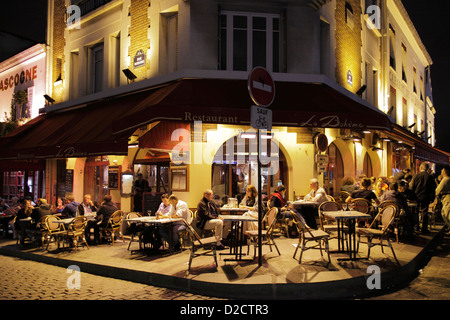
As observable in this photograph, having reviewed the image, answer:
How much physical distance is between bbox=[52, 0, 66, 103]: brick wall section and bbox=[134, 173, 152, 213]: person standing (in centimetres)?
544

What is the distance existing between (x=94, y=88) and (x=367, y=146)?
11.1 metres

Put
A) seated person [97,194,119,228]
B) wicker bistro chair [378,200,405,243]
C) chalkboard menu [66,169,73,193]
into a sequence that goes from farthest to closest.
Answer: chalkboard menu [66,169,73,193] < seated person [97,194,119,228] < wicker bistro chair [378,200,405,243]

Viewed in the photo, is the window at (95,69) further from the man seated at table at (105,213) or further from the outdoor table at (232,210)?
the outdoor table at (232,210)

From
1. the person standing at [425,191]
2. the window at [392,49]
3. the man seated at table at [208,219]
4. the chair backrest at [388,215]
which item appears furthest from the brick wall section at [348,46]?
the man seated at table at [208,219]

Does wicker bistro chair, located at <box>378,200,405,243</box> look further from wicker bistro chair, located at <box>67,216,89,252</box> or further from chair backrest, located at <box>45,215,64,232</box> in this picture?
chair backrest, located at <box>45,215,64,232</box>

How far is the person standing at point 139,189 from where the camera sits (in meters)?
12.2

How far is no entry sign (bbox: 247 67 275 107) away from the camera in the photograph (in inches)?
237

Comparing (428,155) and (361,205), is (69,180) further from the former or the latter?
(428,155)

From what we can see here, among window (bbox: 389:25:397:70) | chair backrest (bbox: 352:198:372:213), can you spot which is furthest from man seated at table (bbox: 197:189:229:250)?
window (bbox: 389:25:397:70)

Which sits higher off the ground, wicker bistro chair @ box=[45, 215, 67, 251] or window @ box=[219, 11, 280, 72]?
window @ box=[219, 11, 280, 72]

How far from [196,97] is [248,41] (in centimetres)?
282

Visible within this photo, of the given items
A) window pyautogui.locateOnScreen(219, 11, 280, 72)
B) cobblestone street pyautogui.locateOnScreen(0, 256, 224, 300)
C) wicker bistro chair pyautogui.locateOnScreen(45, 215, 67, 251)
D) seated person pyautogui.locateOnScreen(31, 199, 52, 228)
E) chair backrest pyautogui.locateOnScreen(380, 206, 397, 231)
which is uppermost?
window pyautogui.locateOnScreen(219, 11, 280, 72)

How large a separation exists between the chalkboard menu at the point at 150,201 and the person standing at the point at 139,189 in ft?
5.07

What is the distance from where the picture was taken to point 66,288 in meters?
5.96
